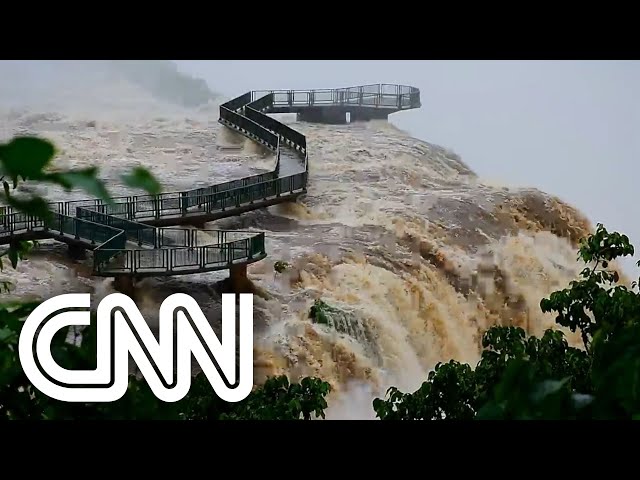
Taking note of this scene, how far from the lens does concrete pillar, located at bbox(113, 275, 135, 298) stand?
343cm

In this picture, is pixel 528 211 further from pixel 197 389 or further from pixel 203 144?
pixel 197 389

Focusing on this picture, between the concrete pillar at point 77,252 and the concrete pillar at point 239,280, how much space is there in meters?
0.63

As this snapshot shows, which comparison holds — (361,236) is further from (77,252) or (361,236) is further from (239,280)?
(77,252)

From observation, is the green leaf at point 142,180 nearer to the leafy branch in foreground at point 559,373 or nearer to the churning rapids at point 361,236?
the leafy branch in foreground at point 559,373

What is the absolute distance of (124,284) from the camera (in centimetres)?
348

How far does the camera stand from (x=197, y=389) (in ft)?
7.73

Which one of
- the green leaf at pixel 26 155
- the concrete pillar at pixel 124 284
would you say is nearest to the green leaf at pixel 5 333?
the green leaf at pixel 26 155

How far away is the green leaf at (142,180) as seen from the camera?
1.45 ft

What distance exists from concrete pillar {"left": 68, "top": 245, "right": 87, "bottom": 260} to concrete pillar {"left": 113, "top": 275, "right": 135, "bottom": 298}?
0.58 feet

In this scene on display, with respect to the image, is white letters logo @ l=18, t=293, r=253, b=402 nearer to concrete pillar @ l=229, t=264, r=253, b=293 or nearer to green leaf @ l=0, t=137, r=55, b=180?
green leaf @ l=0, t=137, r=55, b=180

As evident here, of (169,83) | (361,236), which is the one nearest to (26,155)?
(169,83)

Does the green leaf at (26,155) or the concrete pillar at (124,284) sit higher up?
the green leaf at (26,155)
